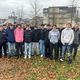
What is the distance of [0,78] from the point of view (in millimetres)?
10883

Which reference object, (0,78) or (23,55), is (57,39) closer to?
(23,55)

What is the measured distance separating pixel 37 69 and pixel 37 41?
3735 millimetres

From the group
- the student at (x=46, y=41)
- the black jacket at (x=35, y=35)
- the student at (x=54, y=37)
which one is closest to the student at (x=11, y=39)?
the black jacket at (x=35, y=35)

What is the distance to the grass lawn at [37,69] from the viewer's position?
11031 mm

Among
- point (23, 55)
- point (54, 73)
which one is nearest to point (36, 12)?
point (23, 55)

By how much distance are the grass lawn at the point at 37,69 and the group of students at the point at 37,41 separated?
66cm

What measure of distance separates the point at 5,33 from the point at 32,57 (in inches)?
81.9

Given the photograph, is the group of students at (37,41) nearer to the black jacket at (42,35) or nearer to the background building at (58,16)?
the black jacket at (42,35)

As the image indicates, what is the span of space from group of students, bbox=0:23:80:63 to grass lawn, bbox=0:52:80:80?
0.66m

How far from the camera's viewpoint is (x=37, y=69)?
1251 centimetres

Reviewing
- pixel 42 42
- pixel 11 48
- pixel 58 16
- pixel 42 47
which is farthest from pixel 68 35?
pixel 58 16

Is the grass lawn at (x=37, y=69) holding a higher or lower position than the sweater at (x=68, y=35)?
lower

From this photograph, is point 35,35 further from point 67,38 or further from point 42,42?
point 67,38

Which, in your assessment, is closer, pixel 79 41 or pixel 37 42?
pixel 79 41
